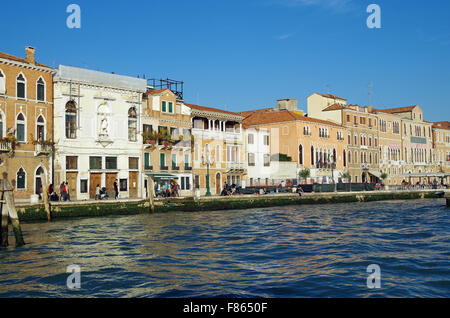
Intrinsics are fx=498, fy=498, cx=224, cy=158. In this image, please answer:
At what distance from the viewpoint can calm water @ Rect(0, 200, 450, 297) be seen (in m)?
9.28

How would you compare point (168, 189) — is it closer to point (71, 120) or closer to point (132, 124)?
point (132, 124)

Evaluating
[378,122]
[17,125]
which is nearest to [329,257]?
[17,125]

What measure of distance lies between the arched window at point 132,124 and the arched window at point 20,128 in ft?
25.8

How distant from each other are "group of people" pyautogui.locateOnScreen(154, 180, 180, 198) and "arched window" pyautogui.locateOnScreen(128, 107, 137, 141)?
3.94 meters

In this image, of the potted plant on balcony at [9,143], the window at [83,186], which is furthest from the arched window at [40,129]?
the window at [83,186]

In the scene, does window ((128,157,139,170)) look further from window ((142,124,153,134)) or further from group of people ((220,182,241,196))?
group of people ((220,182,241,196))

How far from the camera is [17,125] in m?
29.3

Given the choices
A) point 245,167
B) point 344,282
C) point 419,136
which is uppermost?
point 419,136

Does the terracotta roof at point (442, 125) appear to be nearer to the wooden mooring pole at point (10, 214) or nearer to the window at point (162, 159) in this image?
the window at point (162, 159)

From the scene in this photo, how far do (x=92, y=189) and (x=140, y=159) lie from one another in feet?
15.2

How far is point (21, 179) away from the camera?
28859 mm

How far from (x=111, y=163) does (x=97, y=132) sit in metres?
2.38

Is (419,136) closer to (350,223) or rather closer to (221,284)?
(350,223)

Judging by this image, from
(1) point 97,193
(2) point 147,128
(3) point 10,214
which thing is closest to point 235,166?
(2) point 147,128
